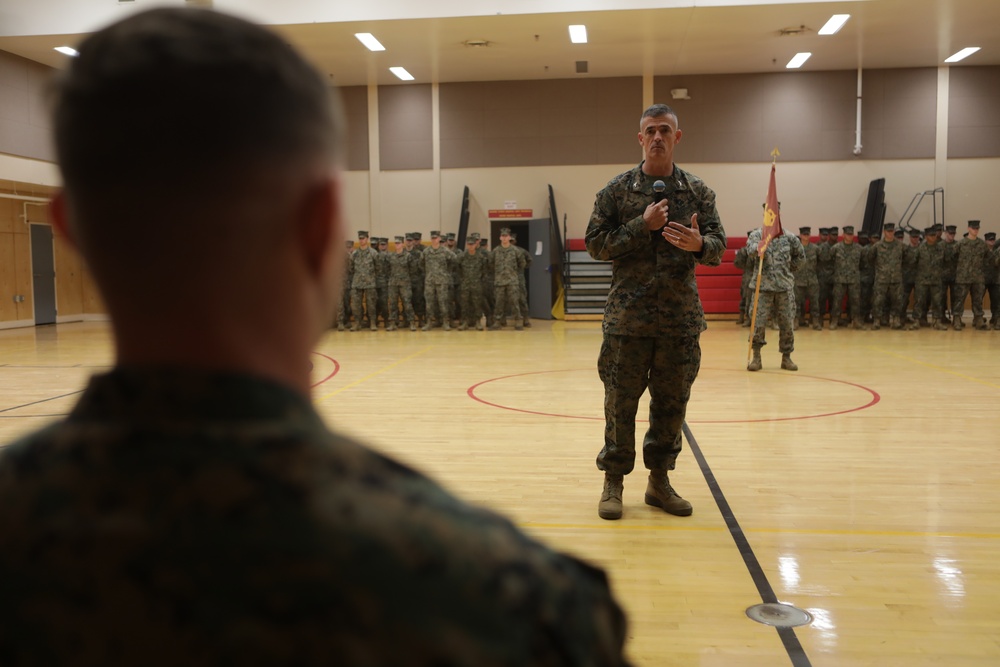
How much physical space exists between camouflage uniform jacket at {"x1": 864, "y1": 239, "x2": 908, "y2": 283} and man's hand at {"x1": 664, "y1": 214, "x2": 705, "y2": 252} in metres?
13.5

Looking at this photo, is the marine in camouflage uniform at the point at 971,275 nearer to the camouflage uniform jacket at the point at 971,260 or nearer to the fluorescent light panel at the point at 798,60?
the camouflage uniform jacket at the point at 971,260

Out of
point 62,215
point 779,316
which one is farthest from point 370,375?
point 62,215

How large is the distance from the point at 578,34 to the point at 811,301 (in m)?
6.80

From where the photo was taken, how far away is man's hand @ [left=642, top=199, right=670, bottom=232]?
401 cm

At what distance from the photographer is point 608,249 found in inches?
166

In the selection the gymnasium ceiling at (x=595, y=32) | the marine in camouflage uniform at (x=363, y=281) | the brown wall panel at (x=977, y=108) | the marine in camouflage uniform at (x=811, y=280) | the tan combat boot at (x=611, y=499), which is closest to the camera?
the tan combat boot at (x=611, y=499)

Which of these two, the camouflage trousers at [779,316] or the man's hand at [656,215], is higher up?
the man's hand at [656,215]

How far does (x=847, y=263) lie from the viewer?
52.9 ft

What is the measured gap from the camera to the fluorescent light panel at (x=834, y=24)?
48.2 feet

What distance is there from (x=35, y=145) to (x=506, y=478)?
52.0ft

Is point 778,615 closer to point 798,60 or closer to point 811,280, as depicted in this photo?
point 811,280

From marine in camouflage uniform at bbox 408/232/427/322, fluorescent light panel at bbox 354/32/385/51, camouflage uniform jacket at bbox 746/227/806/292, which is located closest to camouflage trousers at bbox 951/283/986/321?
camouflage uniform jacket at bbox 746/227/806/292

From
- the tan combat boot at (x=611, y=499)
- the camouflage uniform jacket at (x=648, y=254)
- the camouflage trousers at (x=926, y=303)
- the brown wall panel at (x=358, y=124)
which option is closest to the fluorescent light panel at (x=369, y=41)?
the brown wall panel at (x=358, y=124)

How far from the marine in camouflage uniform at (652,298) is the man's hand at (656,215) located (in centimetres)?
3
